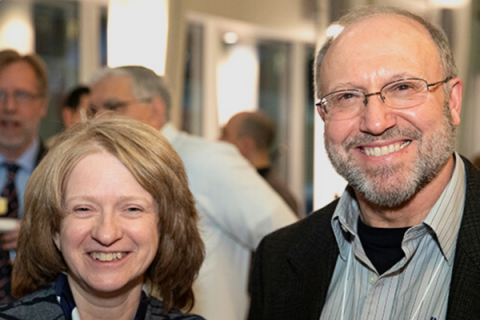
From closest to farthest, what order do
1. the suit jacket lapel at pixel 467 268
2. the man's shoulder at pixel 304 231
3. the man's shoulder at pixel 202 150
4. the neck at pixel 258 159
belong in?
the suit jacket lapel at pixel 467 268
the man's shoulder at pixel 304 231
the man's shoulder at pixel 202 150
the neck at pixel 258 159

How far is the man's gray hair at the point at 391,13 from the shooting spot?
208 cm

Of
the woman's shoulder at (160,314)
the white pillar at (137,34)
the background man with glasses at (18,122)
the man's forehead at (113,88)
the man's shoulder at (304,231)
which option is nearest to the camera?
the woman's shoulder at (160,314)

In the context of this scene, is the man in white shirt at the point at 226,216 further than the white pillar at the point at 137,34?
No

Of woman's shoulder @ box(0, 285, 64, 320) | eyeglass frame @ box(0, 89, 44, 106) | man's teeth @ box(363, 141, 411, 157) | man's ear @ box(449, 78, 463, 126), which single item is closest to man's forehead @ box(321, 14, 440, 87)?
man's ear @ box(449, 78, 463, 126)

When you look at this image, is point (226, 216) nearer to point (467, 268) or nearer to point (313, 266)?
point (313, 266)

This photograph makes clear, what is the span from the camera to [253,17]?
809 cm

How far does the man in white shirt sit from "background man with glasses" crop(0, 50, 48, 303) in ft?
2.59

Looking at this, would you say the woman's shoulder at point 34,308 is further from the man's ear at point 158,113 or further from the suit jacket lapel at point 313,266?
the man's ear at point 158,113

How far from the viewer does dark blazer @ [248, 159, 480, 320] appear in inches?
73.6

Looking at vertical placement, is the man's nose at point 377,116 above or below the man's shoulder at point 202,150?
above

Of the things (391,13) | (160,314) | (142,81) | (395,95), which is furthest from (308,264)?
(142,81)

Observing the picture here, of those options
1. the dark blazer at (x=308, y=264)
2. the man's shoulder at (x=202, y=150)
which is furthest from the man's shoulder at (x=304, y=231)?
the man's shoulder at (x=202, y=150)

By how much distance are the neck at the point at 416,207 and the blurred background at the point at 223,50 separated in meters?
3.48

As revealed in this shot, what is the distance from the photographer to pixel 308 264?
2.24 m
